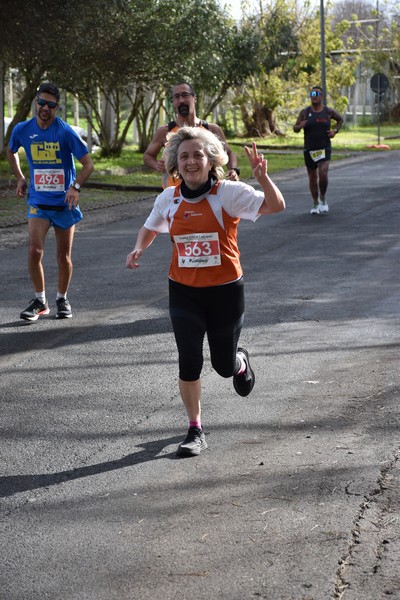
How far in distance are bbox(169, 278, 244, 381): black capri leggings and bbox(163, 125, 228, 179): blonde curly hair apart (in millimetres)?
591

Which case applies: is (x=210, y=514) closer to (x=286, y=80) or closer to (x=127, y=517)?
(x=127, y=517)

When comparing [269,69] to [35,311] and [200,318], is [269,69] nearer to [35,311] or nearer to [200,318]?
[35,311]

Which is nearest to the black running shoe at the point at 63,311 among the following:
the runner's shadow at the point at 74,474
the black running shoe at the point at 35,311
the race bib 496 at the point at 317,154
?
the black running shoe at the point at 35,311

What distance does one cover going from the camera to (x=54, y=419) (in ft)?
21.0

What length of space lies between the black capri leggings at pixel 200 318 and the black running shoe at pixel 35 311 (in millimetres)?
3816

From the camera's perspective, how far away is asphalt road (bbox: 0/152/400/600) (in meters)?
4.20

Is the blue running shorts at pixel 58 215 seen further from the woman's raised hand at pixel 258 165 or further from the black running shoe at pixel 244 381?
the woman's raised hand at pixel 258 165

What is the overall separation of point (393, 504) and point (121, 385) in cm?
271

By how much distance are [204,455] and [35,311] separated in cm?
416

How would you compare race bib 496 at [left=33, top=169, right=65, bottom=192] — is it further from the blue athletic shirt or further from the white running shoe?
the white running shoe

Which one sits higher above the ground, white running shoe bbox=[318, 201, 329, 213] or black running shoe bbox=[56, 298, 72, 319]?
black running shoe bbox=[56, 298, 72, 319]

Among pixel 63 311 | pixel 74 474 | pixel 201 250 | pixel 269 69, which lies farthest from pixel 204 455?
pixel 269 69

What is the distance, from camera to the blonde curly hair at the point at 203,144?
18.4ft

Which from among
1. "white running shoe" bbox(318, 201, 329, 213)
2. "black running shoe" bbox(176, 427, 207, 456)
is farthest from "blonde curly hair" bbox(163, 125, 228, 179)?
"white running shoe" bbox(318, 201, 329, 213)
